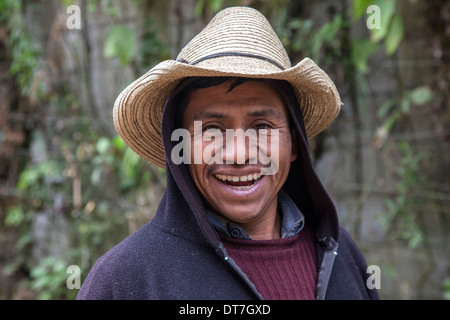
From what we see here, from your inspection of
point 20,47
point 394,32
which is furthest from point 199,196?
point 20,47

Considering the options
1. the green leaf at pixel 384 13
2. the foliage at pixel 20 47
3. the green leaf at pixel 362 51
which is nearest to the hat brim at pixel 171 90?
the green leaf at pixel 384 13

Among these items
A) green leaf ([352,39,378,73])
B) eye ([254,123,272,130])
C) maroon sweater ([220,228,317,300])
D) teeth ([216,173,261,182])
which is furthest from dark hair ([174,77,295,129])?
green leaf ([352,39,378,73])

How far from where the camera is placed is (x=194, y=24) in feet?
11.9

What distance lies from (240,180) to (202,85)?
305mm

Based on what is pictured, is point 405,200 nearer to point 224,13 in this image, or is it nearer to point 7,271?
point 224,13

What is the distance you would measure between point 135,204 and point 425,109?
7.10 ft

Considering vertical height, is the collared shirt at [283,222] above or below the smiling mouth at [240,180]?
below

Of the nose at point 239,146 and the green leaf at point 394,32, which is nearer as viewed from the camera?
the nose at point 239,146

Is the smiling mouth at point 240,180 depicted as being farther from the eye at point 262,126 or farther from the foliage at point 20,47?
the foliage at point 20,47

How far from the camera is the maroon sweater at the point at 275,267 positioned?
1.39m

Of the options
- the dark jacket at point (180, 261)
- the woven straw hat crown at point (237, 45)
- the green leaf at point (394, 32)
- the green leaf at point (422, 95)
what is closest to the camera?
the dark jacket at point (180, 261)

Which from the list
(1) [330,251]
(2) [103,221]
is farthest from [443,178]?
(2) [103,221]

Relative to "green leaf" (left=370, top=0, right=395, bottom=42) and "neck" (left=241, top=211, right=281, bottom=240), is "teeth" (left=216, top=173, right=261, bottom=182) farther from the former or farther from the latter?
"green leaf" (left=370, top=0, right=395, bottom=42)

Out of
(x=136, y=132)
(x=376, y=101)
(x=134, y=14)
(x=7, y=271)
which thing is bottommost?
(x=7, y=271)
